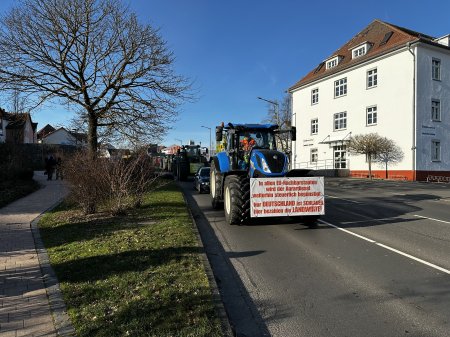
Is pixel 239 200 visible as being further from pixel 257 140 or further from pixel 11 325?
pixel 11 325

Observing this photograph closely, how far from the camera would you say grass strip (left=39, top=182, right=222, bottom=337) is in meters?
3.99

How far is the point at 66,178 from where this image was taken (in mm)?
11609

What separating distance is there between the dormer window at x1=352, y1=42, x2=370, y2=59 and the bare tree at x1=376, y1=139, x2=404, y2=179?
31.6 feet

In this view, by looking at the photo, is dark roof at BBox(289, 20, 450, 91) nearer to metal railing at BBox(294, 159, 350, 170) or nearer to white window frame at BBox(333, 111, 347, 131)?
white window frame at BBox(333, 111, 347, 131)

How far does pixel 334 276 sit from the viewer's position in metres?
6.00

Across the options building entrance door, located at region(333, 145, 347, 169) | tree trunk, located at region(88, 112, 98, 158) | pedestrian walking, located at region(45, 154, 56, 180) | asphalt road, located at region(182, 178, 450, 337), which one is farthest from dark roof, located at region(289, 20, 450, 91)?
pedestrian walking, located at region(45, 154, 56, 180)

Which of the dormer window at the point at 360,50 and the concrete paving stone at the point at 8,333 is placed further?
the dormer window at the point at 360,50

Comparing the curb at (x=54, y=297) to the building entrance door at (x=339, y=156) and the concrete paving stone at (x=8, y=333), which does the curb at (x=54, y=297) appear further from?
the building entrance door at (x=339, y=156)

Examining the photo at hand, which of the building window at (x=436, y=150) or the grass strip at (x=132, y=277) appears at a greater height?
the building window at (x=436, y=150)

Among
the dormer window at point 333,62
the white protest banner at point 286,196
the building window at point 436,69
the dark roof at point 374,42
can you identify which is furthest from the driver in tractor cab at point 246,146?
the dormer window at point 333,62

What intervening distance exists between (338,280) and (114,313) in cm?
324

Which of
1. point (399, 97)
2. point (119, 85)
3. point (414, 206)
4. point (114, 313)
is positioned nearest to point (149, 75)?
point (119, 85)

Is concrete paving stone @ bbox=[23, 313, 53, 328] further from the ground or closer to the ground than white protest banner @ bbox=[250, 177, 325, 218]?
A: closer to the ground

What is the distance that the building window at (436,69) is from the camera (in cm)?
3212
